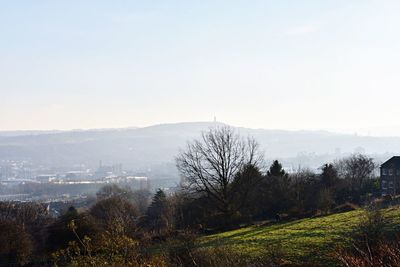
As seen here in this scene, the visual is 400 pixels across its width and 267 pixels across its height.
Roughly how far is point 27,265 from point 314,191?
23852 millimetres

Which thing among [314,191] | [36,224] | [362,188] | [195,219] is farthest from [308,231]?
[36,224]

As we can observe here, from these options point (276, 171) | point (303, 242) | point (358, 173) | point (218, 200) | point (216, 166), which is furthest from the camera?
point (358, 173)

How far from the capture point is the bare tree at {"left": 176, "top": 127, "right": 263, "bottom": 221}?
29.0 meters

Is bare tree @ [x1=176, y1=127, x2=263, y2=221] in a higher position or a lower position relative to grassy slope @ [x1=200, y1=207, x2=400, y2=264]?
higher

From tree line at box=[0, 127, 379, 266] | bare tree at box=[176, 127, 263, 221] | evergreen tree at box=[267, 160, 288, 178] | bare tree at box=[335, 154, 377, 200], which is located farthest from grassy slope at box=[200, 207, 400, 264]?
bare tree at box=[335, 154, 377, 200]

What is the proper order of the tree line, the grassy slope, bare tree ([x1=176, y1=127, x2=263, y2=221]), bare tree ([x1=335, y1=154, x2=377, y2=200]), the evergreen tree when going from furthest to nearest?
bare tree ([x1=335, y1=154, x2=377, y2=200])
the evergreen tree
bare tree ([x1=176, y1=127, x2=263, y2=221])
the tree line
the grassy slope

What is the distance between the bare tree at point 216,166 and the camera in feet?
95.2

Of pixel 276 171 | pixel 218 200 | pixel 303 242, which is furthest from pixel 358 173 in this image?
pixel 303 242

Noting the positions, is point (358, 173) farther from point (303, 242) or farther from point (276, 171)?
point (303, 242)

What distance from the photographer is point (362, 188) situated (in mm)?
43094

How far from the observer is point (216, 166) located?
2911 cm

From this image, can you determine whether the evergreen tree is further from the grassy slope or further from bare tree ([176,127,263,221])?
the grassy slope

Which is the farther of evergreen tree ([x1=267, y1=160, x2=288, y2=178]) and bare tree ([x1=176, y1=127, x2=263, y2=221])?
evergreen tree ([x1=267, y1=160, x2=288, y2=178])

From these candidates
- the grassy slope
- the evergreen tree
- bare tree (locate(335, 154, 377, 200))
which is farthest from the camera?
bare tree (locate(335, 154, 377, 200))
